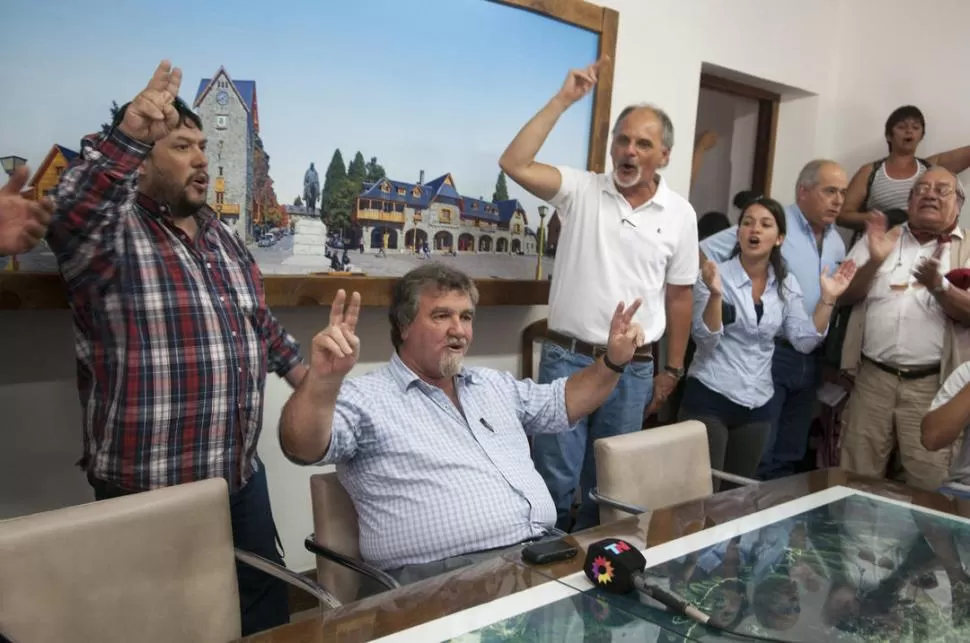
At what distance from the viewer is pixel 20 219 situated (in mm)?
1493

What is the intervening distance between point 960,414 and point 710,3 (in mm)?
2216

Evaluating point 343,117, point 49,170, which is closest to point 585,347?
point 343,117

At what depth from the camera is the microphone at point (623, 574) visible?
3.83 feet

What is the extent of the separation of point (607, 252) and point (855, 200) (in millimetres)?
2036

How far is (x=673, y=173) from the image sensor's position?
3.43 m

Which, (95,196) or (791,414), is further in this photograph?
(791,414)

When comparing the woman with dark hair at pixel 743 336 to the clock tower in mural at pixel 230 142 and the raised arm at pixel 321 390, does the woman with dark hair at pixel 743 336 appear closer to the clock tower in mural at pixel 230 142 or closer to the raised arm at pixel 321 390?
the clock tower in mural at pixel 230 142

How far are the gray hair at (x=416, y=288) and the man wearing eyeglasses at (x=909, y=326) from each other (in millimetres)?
1994

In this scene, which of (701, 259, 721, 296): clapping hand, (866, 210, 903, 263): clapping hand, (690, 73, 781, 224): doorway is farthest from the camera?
(690, 73, 781, 224): doorway

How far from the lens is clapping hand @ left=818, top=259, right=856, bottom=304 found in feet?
9.69

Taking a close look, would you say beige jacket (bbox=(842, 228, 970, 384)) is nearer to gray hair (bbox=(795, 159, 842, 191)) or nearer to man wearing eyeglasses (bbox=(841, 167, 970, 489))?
man wearing eyeglasses (bbox=(841, 167, 970, 489))

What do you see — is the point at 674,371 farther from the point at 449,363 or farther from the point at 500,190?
the point at 449,363

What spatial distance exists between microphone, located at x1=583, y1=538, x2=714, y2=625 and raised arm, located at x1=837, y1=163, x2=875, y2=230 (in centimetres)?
306

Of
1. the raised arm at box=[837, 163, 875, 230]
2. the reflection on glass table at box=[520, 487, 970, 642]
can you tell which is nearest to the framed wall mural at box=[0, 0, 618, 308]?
the reflection on glass table at box=[520, 487, 970, 642]
